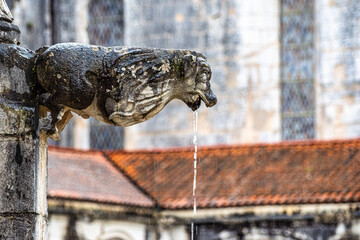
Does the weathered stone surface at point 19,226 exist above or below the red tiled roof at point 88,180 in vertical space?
below

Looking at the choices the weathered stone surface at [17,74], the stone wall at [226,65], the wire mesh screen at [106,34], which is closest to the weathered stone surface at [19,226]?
the weathered stone surface at [17,74]

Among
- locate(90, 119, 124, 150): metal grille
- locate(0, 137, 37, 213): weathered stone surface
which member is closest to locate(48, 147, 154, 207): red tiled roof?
locate(90, 119, 124, 150): metal grille

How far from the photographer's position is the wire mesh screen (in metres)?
24.3

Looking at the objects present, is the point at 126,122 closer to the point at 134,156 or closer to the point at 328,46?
the point at 134,156

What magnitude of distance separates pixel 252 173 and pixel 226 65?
5.62 meters

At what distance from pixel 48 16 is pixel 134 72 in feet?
64.9

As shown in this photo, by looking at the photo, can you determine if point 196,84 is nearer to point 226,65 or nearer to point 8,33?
point 8,33

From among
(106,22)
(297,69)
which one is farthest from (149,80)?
(106,22)

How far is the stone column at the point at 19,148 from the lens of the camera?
480 centimetres

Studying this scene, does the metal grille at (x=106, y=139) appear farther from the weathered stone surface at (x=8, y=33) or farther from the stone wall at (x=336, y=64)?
the weathered stone surface at (x=8, y=33)

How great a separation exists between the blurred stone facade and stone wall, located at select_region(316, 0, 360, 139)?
0.07 ft

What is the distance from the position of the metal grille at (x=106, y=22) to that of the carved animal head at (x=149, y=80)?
1925cm

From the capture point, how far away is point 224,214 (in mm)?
18250

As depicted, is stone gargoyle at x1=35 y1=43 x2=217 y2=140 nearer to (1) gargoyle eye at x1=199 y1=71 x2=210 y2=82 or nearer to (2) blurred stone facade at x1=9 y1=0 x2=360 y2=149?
(1) gargoyle eye at x1=199 y1=71 x2=210 y2=82
